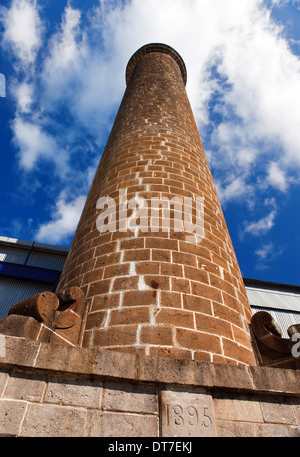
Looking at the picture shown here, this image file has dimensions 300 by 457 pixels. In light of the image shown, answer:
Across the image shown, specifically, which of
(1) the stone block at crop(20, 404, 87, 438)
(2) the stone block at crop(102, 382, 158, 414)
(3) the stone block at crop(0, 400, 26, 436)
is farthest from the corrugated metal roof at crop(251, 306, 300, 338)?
(3) the stone block at crop(0, 400, 26, 436)

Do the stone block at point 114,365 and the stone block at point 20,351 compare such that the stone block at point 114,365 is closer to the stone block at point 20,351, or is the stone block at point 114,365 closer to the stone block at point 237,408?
the stone block at point 20,351

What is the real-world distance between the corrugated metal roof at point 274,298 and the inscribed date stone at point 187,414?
457 inches

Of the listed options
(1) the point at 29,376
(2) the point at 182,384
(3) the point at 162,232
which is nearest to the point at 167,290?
(3) the point at 162,232

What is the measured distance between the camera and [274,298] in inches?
543

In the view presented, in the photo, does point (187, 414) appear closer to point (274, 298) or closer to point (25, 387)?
point (25, 387)

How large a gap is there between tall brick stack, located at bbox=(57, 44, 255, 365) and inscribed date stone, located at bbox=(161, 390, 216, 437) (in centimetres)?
59

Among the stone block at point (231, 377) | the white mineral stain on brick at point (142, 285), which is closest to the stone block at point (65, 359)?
the stone block at point (231, 377)

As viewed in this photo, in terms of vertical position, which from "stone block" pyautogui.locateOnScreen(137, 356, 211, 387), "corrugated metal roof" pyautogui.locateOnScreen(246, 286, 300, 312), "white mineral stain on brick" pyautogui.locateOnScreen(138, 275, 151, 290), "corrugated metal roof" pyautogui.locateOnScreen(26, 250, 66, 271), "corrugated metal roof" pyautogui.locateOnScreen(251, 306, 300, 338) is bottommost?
"stone block" pyautogui.locateOnScreen(137, 356, 211, 387)

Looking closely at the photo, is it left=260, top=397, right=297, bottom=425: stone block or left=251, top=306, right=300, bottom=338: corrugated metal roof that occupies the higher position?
left=251, top=306, right=300, bottom=338: corrugated metal roof

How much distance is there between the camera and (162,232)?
167 inches

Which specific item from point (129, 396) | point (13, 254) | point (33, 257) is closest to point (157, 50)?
point (33, 257)

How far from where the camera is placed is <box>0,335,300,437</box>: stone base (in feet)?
7.28

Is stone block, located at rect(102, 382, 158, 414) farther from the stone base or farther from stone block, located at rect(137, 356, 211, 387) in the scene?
stone block, located at rect(137, 356, 211, 387)

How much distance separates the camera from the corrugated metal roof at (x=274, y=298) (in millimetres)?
A: 13320
